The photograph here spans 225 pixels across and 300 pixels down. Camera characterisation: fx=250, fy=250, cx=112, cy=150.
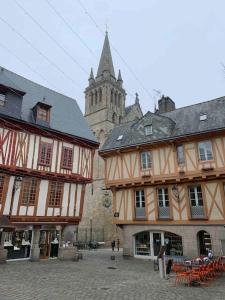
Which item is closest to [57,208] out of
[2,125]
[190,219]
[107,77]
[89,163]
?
[89,163]

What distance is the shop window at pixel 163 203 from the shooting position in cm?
1427

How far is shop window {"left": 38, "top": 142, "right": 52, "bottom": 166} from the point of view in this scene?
13.9 m

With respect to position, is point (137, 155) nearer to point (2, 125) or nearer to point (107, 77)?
point (2, 125)

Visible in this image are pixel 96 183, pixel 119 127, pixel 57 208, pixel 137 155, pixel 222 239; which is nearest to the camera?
pixel 222 239

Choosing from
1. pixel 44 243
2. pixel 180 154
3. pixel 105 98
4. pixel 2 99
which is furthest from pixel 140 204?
pixel 105 98

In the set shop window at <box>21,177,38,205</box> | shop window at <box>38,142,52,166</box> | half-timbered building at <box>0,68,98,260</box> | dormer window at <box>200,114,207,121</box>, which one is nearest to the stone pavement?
half-timbered building at <box>0,68,98,260</box>

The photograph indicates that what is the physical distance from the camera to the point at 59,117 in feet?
53.5

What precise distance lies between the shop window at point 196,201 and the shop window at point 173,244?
1.75 metres

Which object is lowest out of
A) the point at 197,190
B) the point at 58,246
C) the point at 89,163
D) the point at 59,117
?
the point at 58,246

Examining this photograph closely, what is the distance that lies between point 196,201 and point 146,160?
375 cm

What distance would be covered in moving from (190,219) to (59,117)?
1003 cm

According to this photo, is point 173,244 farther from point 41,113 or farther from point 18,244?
point 41,113

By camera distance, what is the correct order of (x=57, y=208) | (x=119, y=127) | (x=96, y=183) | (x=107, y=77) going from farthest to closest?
1. (x=107, y=77)
2. (x=96, y=183)
3. (x=119, y=127)
4. (x=57, y=208)

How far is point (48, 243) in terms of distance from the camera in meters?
14.7
